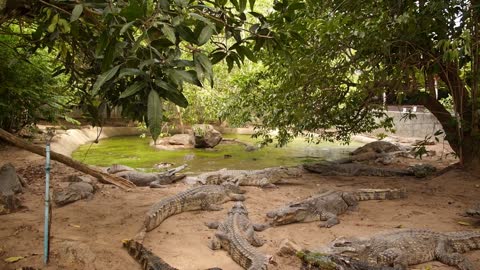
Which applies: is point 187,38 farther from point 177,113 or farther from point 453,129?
point 177,113

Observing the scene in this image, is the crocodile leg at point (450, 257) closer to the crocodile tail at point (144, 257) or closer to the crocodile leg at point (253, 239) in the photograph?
the crocodile leg at point (253, 239)

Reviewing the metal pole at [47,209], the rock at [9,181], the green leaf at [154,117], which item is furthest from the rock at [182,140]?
the green leaf at [154,117]

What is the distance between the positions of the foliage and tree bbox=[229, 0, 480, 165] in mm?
3532

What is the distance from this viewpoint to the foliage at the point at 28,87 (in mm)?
5953

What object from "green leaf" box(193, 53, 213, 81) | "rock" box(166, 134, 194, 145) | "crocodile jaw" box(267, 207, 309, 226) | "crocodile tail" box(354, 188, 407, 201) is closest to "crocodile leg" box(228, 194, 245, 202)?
"crocodile jaw" box(267, 207, 309, 226)

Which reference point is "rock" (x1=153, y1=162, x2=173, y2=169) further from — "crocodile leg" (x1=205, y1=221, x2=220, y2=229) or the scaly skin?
"crocodile leg" (x1=205, y1=221, x2=220, y2=229)

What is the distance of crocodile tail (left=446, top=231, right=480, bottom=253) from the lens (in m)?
3.75

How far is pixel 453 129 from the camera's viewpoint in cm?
676

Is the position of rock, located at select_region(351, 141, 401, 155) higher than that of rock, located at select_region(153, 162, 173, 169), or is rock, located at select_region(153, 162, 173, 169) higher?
rock, located at select_region(351, 141, 401, 155)

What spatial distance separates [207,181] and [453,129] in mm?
4681

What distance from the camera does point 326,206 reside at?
17.0 ft

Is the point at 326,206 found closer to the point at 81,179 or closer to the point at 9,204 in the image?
the point at 81,179

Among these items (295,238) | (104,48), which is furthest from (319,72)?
(104,48)

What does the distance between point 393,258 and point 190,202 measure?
9.33ft
